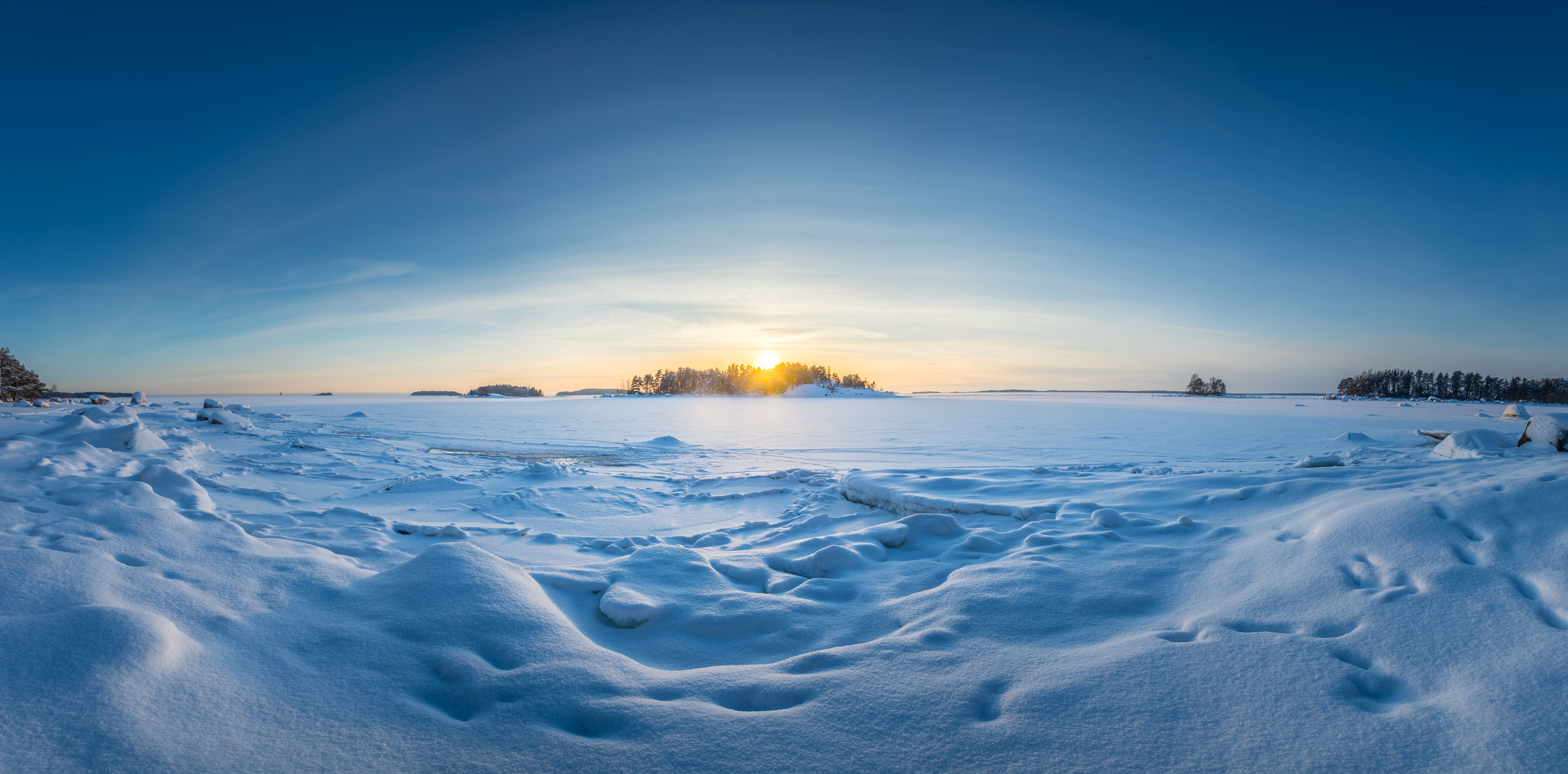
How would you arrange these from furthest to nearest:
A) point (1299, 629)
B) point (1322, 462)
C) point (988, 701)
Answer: point (1322, 462)
point (1299, 629)
point (988, 701)

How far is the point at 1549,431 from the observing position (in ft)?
23.8

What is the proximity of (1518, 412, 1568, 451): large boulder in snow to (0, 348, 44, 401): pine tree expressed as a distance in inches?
1675

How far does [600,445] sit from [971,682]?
12.9 metres

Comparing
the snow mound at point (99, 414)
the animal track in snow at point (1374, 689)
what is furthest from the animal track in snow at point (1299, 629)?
the snow mound at point (99, 414)

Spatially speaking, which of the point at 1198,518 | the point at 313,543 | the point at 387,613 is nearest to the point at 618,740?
the point at 387,613

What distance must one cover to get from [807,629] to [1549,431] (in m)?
10.4

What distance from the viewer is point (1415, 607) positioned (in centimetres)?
259

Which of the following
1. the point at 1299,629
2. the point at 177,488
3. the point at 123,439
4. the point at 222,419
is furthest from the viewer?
the point at 222,419

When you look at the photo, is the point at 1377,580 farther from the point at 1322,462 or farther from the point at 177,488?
the point at 177,488

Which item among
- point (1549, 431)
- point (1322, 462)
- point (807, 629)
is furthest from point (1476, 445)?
point (807, 629)

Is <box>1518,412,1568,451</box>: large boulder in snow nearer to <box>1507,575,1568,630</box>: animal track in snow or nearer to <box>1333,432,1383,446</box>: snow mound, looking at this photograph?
<box>1333,432,1383,446</box>: snow mound

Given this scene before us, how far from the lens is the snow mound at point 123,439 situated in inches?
303

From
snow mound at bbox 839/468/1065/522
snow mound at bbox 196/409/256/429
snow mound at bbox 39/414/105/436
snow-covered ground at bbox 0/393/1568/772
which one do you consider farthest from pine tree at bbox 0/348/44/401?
snow mound at bbox 839/468/1065/522

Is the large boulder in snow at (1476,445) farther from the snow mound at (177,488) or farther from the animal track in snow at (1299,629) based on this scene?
the snow mound at (177,488)
